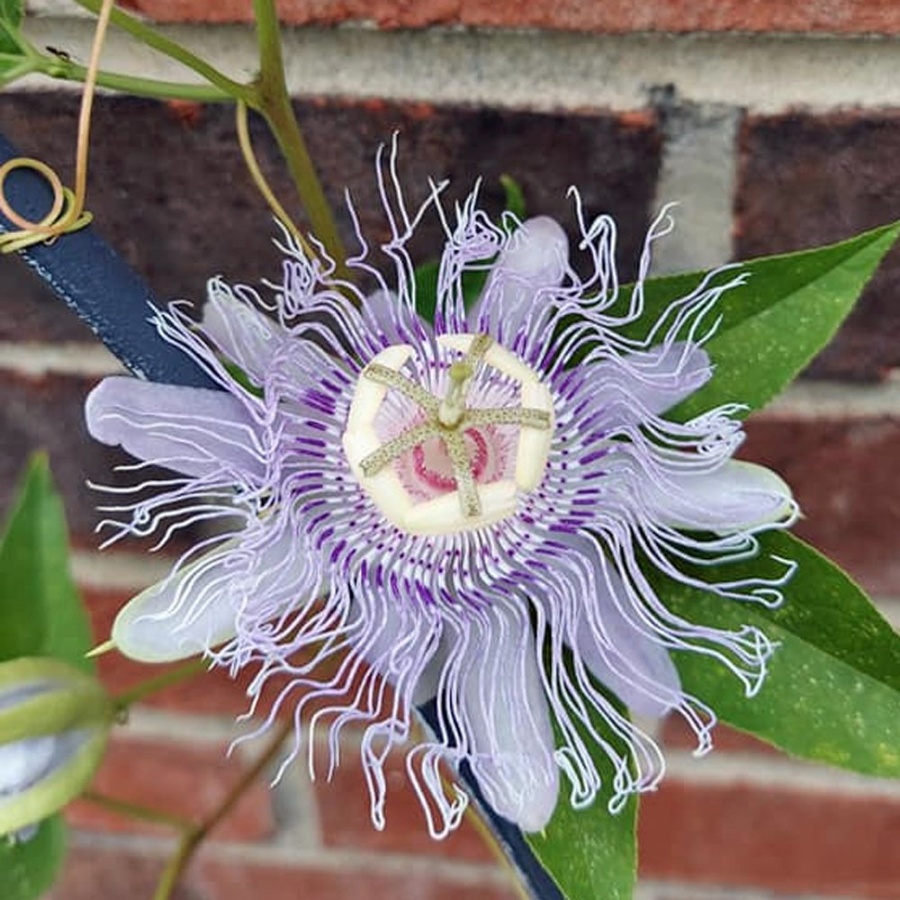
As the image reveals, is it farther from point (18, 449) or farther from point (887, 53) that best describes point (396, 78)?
point (18, 449)

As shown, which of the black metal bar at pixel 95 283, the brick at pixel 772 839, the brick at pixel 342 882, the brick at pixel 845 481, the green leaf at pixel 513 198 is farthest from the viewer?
the brick at pixel 342 882

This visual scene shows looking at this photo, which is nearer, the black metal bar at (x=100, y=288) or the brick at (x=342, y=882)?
the black metal bar at (x=100, y=288)

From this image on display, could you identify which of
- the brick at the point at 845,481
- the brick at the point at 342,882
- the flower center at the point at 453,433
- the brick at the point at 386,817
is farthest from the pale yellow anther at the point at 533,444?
the brick at the point at 342,882

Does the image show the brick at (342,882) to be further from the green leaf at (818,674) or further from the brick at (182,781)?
the green leaf at (818,674)

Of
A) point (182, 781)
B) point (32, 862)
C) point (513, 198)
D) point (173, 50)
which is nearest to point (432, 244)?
point (513, 198)

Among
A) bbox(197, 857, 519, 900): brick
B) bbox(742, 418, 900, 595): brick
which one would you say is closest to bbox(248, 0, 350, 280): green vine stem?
bbox(742, 418, 900, 595): brick

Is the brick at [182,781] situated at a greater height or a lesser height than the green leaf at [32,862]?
lesser
